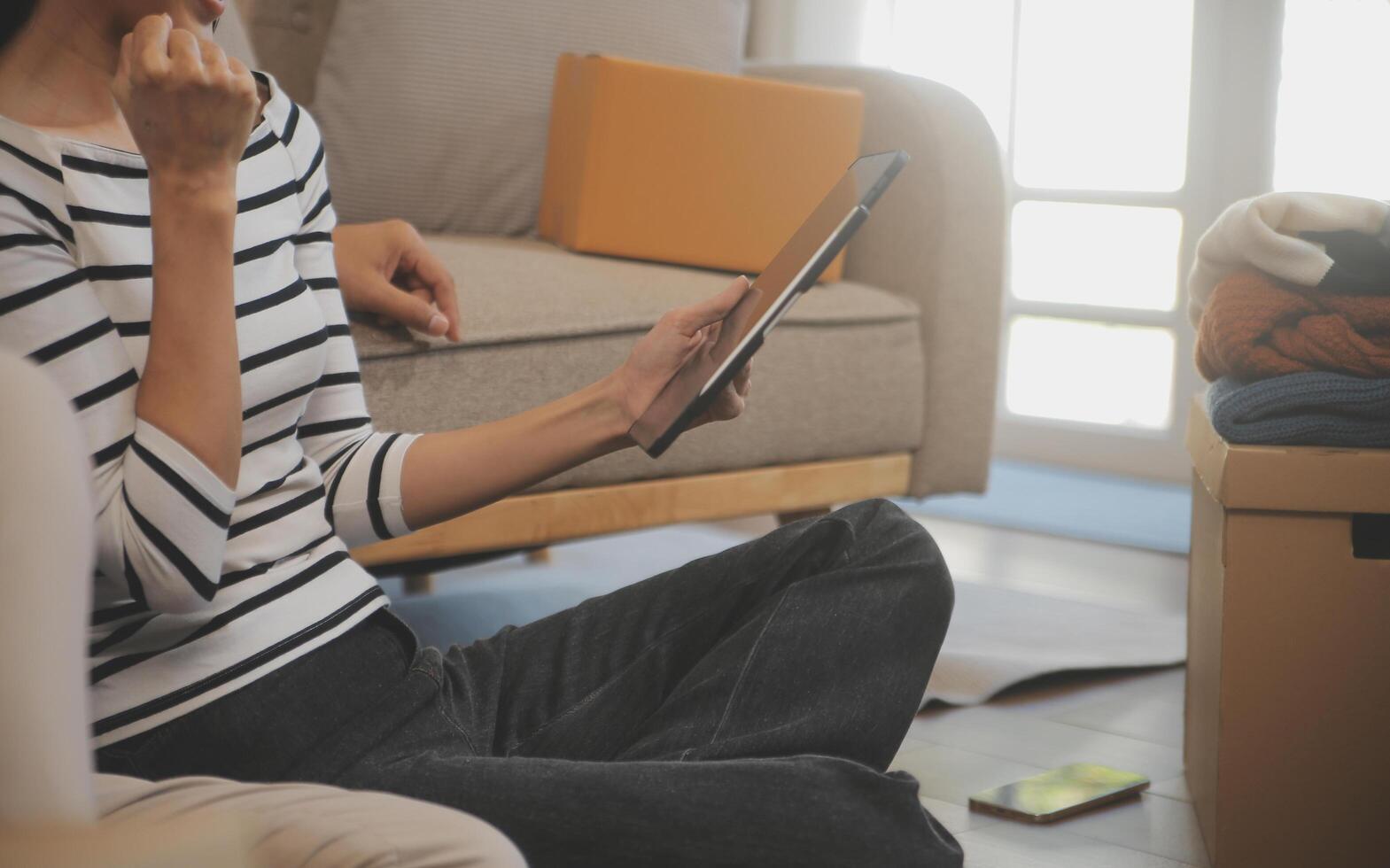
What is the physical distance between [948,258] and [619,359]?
53 cm

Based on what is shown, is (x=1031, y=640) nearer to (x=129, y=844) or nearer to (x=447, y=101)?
(x=447, y=101)

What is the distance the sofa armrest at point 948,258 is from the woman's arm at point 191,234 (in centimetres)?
114

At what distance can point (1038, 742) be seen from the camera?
131cm

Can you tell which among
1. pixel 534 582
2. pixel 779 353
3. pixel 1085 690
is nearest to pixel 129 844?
pixel 779 353

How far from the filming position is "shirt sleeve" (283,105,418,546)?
881mm

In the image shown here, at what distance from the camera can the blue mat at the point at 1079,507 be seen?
2.42 meters

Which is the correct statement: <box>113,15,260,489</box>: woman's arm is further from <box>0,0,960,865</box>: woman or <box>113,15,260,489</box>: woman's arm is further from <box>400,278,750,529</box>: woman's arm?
<box>400,278,750,529</box>: woman's arm

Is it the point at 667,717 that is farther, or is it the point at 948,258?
the point at 948,258

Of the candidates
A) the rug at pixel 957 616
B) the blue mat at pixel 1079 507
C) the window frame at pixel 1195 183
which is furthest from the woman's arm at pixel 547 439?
the window frame at pixel 1195 183

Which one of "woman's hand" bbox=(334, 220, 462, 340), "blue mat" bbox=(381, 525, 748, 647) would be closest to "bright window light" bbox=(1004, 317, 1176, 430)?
"blue mat" bbox=(381, 525, 748, 647)

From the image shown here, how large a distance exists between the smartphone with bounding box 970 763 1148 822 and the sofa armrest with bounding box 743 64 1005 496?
56 centimetres

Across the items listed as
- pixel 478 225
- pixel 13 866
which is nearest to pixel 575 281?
pixel 478 225

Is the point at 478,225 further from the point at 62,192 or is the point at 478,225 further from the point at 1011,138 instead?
the point at 1011,138

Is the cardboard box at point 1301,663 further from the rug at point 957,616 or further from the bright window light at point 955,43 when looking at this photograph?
the bright window light at point 955,43
